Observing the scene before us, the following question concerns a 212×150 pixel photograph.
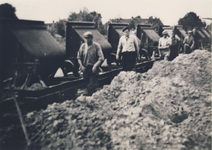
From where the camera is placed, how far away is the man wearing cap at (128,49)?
317 inches

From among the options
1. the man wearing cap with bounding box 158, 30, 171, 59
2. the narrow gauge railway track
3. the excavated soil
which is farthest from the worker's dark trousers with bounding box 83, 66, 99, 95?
the man wearing cap with bounding box 158, 30, 171, 59

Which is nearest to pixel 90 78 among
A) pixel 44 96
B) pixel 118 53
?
pixel 44 96

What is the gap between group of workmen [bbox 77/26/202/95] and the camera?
6.35 meters

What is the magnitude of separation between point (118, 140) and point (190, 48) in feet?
37.1

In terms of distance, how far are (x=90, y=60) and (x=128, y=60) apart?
2.25 metres

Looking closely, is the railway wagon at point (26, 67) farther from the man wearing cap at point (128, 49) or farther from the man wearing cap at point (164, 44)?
the man wearing cap at point (164, 44)

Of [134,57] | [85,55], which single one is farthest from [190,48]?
[85,55]

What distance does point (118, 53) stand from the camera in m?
8.27

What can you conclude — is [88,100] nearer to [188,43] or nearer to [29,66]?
[29,66]

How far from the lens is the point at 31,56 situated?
5906mm

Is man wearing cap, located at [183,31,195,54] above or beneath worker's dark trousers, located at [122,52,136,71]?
above

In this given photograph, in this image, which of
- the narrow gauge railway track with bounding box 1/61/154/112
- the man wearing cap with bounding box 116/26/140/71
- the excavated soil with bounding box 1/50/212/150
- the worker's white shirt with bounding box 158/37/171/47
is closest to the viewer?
the excavated soil with bounding box 1/50/212/150

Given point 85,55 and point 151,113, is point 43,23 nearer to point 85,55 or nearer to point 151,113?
point 85,55

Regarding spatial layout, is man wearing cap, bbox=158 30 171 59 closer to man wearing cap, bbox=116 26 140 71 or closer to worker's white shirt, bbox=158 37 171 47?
worker's white shirt, bbox=158 37 171 47
